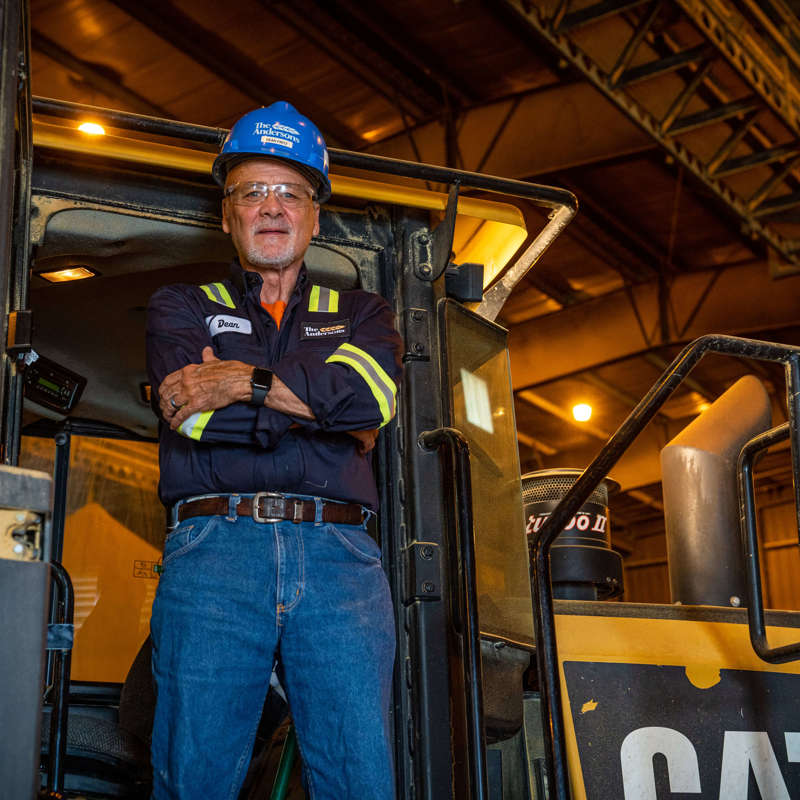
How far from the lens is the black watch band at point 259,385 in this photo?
240 cm

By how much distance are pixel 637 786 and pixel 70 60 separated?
714 cm

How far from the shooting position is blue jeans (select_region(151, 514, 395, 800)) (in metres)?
2.30

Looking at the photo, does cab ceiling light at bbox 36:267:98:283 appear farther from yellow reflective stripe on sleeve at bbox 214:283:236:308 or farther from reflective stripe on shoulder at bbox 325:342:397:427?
reflective stripe on shoulder at bbox 325:342:397:427

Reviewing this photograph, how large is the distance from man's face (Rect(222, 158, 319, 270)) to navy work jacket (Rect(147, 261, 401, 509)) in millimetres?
58

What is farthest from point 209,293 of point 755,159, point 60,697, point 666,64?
point 755,159

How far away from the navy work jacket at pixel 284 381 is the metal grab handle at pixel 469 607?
22 centimetres

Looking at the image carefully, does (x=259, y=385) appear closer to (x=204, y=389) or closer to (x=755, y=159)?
(x=204, y=389)

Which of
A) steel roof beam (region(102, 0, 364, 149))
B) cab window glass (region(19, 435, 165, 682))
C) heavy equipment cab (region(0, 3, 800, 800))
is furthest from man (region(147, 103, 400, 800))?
steel roof beam (region(102, 0, 364, 149))

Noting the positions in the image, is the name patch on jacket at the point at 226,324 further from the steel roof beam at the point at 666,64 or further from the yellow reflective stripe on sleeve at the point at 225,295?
the steel roof beam at the point at 666,64

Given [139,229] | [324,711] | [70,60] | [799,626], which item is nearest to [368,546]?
[324,711]

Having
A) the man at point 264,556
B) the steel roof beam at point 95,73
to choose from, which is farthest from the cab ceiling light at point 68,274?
the steel roof beam at point 95,73

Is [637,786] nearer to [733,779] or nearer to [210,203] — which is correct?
[733,779]

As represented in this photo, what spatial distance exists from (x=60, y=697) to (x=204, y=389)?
3.38 ft

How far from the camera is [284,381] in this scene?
8.02 feet
